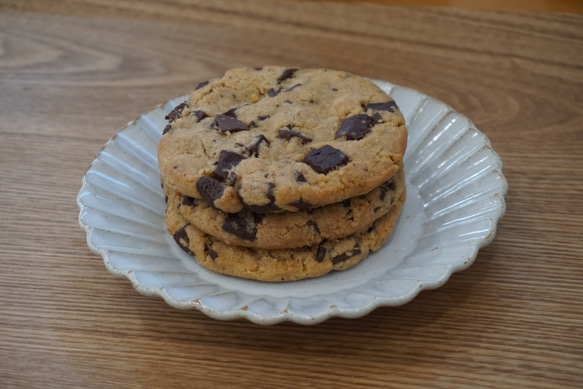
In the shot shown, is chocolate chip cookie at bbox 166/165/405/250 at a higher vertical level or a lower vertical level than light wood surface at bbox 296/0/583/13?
lower

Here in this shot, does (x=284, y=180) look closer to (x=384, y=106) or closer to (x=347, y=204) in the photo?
(x=347, y=204)

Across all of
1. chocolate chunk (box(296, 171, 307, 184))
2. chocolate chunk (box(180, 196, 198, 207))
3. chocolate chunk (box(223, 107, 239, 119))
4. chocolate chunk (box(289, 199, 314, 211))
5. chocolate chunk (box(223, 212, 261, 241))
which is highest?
chocolate chunk (box(296, 171, 307, 184))

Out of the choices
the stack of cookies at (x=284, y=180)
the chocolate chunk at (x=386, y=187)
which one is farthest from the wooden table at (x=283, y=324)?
the chocolate chunk at (x=386, y=187)

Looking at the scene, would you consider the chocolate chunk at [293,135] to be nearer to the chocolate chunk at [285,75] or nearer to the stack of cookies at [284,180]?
the stack of cookies at [284,180]

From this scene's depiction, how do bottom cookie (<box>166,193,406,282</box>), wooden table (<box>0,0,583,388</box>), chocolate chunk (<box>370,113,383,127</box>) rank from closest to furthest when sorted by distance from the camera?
wooden table (<box>0,0,583,388</box>) → bottom cookie (<box>166,193,406,282</box>) → chocolate chunk (<box>370,113,383,127</box>)

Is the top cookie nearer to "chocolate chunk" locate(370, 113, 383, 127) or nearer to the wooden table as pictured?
"chocolate chunk" locate(370, 113, 383, 127)

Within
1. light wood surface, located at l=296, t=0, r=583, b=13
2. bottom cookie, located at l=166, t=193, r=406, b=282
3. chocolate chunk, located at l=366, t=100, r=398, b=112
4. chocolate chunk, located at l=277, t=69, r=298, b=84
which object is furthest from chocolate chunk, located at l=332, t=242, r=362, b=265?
light wood surface, located at l=296, t=0, r=583, b=13

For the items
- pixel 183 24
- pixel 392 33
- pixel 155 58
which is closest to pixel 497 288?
pixel 392 33

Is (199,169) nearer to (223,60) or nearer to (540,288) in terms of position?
(540,288)

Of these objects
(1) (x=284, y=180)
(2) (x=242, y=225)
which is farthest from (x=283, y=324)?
(1) (x=284, y=180)
